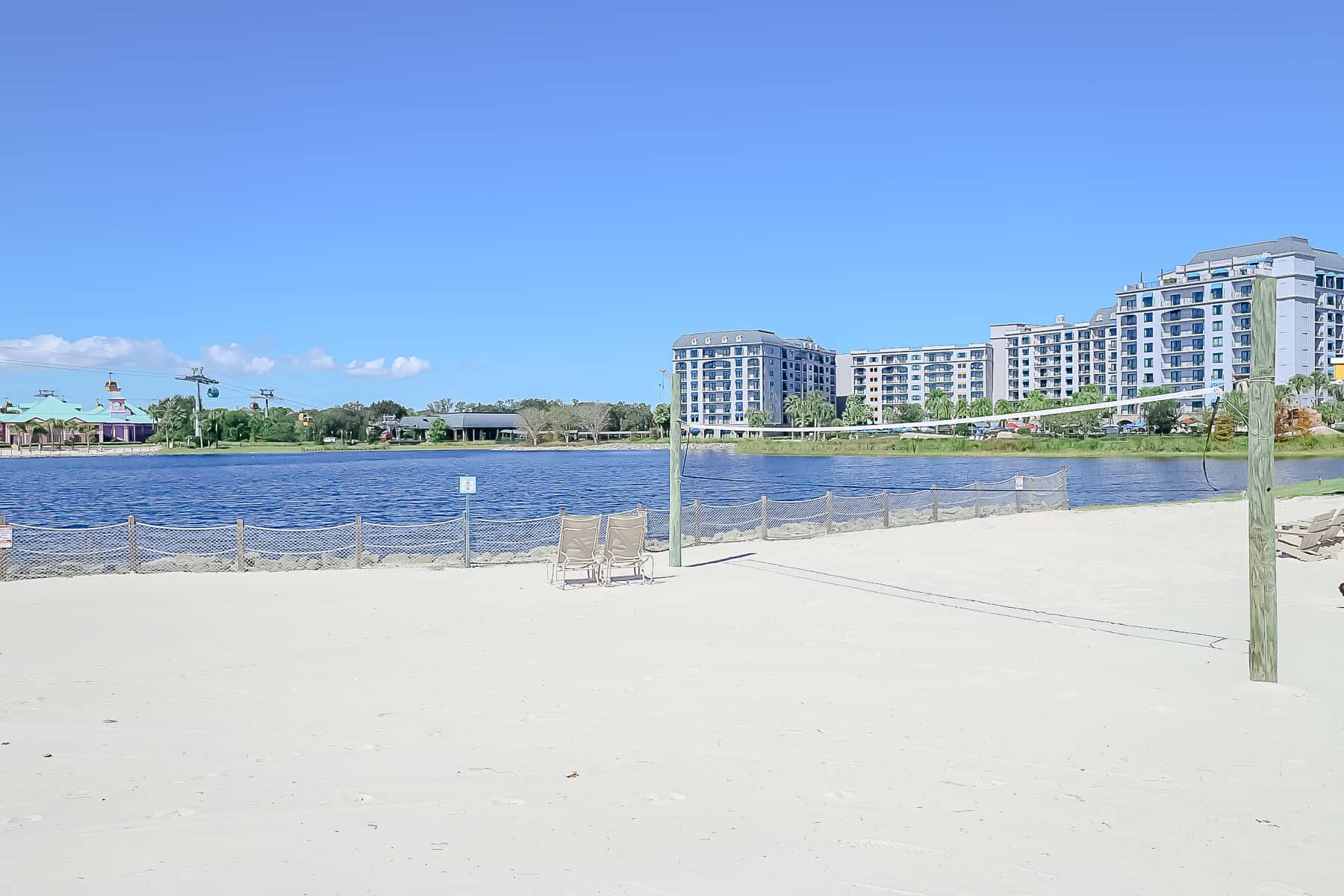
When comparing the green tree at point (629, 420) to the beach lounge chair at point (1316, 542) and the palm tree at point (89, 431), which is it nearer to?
the palm tree at point (89, 431)

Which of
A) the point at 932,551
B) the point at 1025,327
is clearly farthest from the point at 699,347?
the point at 932,551

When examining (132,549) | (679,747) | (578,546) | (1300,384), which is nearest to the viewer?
(679,747)

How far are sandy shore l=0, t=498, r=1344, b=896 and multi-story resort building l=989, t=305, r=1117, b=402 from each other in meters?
138

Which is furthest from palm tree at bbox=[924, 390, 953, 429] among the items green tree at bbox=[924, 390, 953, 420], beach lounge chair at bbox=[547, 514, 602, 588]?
beach lounge chair at bbox=[547, 514, 602, 588]

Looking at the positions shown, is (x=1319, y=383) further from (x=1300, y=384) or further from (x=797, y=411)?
(x=797, y=411)

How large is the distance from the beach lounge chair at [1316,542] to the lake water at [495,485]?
1057 centimetres

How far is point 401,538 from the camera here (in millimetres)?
28484

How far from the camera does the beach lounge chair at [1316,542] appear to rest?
13758 mm

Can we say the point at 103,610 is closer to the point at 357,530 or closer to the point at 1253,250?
the point at 357,530

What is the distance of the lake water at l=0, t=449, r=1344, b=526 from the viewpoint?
134 ft

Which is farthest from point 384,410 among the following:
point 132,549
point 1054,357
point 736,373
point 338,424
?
point 132,549

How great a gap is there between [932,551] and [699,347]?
16199 cm

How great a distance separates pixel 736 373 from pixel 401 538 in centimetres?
14635

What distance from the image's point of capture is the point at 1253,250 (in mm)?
114562
